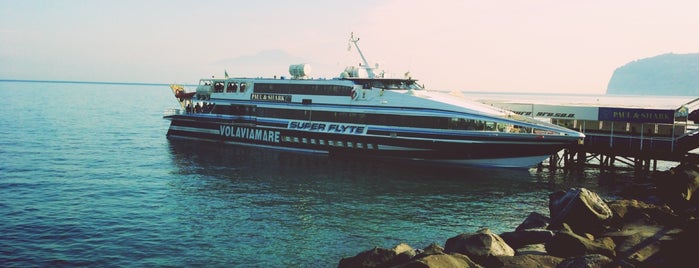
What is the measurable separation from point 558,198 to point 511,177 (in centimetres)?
1362

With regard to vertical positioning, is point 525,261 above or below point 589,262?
below

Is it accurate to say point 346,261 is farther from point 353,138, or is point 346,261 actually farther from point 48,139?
point 48,139

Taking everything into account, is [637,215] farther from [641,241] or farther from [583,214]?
[641,241]

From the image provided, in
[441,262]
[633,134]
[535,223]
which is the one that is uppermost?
[633,134]

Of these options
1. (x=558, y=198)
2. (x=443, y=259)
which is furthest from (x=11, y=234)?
(x=558, y=198)

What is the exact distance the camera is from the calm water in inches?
798

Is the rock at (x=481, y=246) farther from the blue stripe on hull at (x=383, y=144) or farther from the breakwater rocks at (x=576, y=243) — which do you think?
the blue stripe on hull at (x=383, y=144)

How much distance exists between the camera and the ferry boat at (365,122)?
3759cm

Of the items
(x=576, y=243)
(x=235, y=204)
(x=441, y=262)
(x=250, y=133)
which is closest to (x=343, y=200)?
(x=235, y=204)

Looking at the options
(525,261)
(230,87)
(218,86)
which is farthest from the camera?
(218,86)

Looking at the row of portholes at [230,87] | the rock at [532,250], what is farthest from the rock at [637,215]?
the row of portholes at [230,87]

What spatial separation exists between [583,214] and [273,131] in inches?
1262

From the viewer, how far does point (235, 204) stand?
1085 inches

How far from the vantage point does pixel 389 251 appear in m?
16.4
